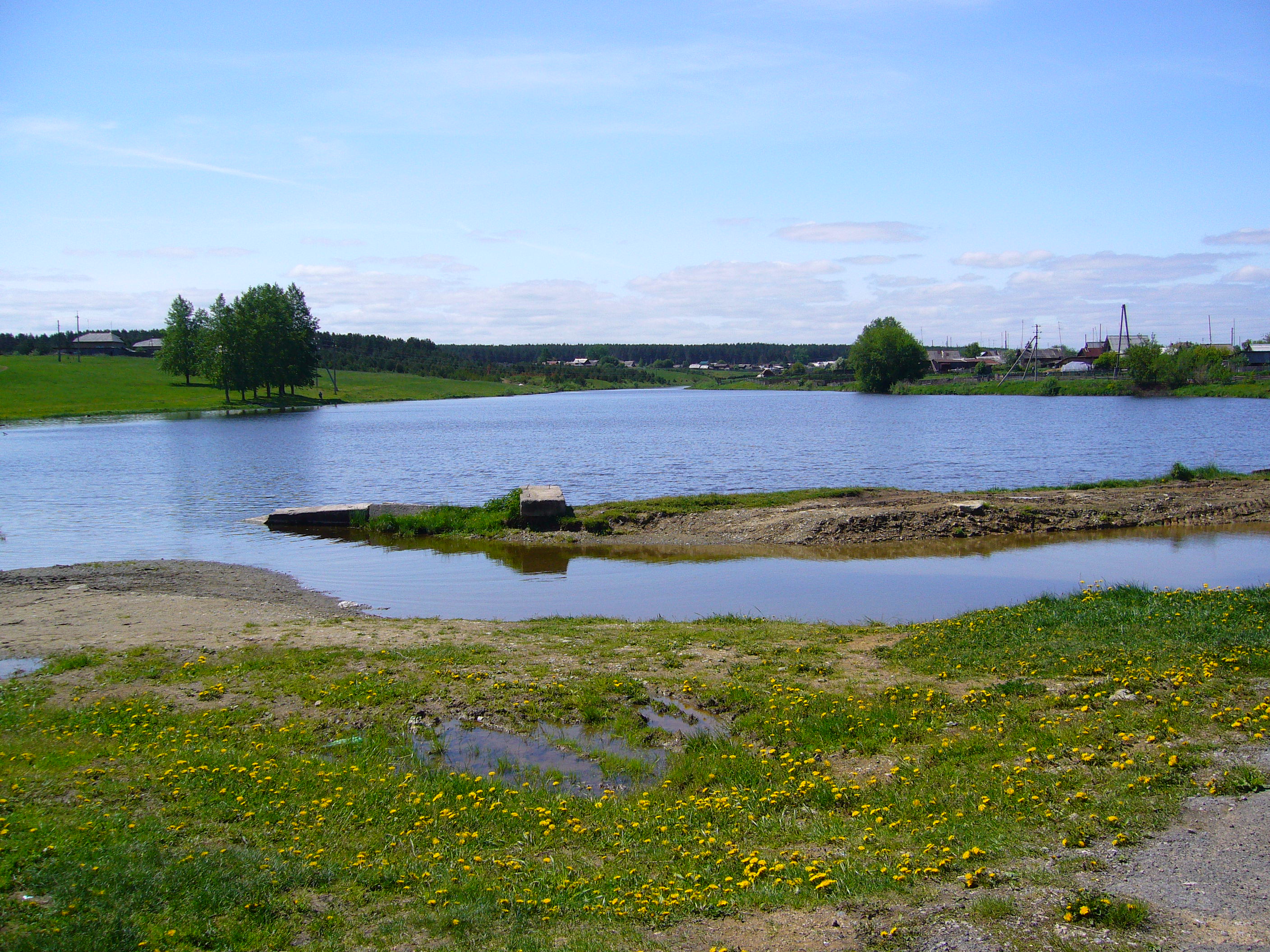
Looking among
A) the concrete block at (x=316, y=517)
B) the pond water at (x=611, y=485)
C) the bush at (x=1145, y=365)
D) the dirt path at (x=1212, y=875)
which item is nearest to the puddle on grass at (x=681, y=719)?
the dirt path at (x=1212, y=875)

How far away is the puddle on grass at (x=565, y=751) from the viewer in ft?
30.4

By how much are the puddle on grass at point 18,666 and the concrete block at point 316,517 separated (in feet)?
54.9

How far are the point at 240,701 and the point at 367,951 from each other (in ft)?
21.2

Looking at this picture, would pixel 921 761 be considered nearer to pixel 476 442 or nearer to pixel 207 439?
pixel 476 442

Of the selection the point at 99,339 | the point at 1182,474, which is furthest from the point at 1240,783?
the point at 99,339

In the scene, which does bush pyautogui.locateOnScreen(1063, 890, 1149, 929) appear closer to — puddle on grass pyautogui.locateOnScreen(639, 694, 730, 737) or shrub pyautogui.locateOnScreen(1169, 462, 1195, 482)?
puddle on grass pyautogui.locateOnScreen(639, 694, 730, 737)

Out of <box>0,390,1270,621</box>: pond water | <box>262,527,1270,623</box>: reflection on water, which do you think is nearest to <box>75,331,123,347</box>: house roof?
<box>0,390,1270,621</box>: pond water

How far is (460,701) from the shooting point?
1136 centimetres

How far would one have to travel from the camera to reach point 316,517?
3038 cm

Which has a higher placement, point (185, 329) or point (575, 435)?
point (185, 329)

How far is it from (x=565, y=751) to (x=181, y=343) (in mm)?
122873

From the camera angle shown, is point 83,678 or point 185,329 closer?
point 83,678

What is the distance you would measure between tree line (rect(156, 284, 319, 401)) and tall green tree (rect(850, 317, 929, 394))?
290ft

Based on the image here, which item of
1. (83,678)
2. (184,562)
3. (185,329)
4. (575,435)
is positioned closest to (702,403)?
(575,435)
